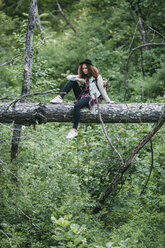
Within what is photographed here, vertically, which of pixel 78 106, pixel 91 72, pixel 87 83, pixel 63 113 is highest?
pixel 91 72

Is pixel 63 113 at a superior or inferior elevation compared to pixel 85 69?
inferior

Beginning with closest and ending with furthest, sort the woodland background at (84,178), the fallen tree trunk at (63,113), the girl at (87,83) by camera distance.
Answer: the woodland background at (84,178) < the fallen tree trunk at (63,113) < the girl at (87,83)

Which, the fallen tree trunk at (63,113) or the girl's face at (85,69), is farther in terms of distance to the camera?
the girl's face at (85,69)

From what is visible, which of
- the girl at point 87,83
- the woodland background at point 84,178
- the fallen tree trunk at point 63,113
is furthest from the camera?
the girl at point 87,83

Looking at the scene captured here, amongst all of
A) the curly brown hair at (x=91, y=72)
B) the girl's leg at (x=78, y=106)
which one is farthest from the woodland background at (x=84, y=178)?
the curly brown hair at (x=91, y=72)

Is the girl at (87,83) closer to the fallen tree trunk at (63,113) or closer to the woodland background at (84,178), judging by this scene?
the fallen tree trunk at (63,113)

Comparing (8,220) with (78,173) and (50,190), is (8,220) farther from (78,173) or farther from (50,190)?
(78,173)

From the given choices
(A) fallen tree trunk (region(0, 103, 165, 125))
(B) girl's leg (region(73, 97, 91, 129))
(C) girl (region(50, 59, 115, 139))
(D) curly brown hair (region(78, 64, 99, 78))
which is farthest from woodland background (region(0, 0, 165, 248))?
(D) curly brown hair (region(78, 64, 99, 78))

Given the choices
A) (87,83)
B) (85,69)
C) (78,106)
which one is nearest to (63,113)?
(78,106)

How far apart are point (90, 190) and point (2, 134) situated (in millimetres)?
2237

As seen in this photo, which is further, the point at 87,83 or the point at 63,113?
the point at 87,83

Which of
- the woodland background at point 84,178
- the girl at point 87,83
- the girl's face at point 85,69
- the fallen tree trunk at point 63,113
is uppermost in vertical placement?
the girl's face at point 85,69

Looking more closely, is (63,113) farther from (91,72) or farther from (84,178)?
(84,178)

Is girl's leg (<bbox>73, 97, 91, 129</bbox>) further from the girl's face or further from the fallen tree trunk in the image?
the girl's face
